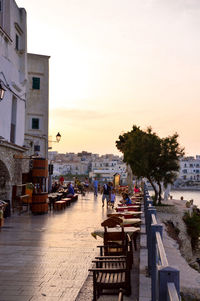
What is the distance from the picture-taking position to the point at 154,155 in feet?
A: 105

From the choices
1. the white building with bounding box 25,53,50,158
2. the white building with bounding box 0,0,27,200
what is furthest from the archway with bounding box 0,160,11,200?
the white building with bounding box 25,53,50,158

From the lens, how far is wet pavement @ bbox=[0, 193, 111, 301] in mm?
5945

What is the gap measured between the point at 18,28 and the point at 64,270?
1758cm

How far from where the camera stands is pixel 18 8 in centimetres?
2161

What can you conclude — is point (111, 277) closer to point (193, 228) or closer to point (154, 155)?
point (193, 228)

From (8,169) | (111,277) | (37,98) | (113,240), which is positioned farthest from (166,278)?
(37,98)

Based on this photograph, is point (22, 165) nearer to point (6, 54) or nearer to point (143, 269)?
point (6, 54)

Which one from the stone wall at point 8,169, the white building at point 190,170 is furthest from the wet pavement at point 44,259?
the white building at point 190,170

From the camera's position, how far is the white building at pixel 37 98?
33.2 meters

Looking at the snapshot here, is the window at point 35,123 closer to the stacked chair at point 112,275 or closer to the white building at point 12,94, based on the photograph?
the white building at point 12,94

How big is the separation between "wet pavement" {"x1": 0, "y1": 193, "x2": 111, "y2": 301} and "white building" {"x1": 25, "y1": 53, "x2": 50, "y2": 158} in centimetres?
2009

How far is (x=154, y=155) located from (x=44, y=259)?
973 inches

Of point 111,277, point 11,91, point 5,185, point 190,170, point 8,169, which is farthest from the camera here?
point 190,170

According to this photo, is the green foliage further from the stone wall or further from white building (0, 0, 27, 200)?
the stone wall
